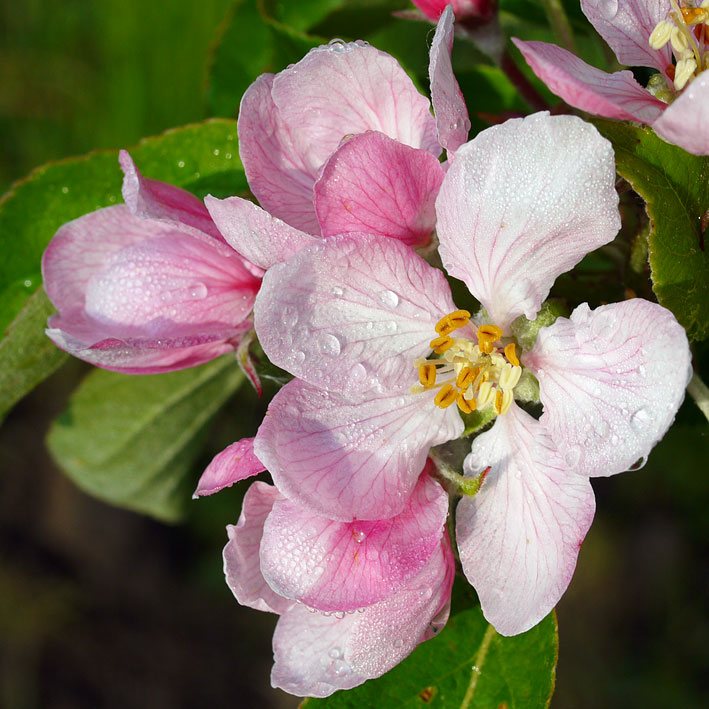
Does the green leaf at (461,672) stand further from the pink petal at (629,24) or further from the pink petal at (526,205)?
the pink petal at (629,24)

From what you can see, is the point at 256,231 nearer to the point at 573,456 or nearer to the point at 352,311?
the point at 352,311

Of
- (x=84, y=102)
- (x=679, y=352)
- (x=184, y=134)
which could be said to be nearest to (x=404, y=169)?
(x=679, y=352)

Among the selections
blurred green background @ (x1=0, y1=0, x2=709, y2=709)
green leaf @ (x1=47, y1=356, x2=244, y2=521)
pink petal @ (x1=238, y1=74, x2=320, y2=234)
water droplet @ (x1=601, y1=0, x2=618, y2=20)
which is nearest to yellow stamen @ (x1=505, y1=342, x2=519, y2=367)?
pink petal @ (x1=238, y1=74, x2=320, y2=234)

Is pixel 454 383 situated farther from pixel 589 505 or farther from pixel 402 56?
pixel 402 56

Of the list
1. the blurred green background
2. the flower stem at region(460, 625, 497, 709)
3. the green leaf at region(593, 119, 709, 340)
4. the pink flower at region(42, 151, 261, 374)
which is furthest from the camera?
the blurred green background

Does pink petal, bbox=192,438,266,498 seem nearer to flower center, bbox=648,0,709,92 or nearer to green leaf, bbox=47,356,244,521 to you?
flower center, bbox=648,0,709,92
